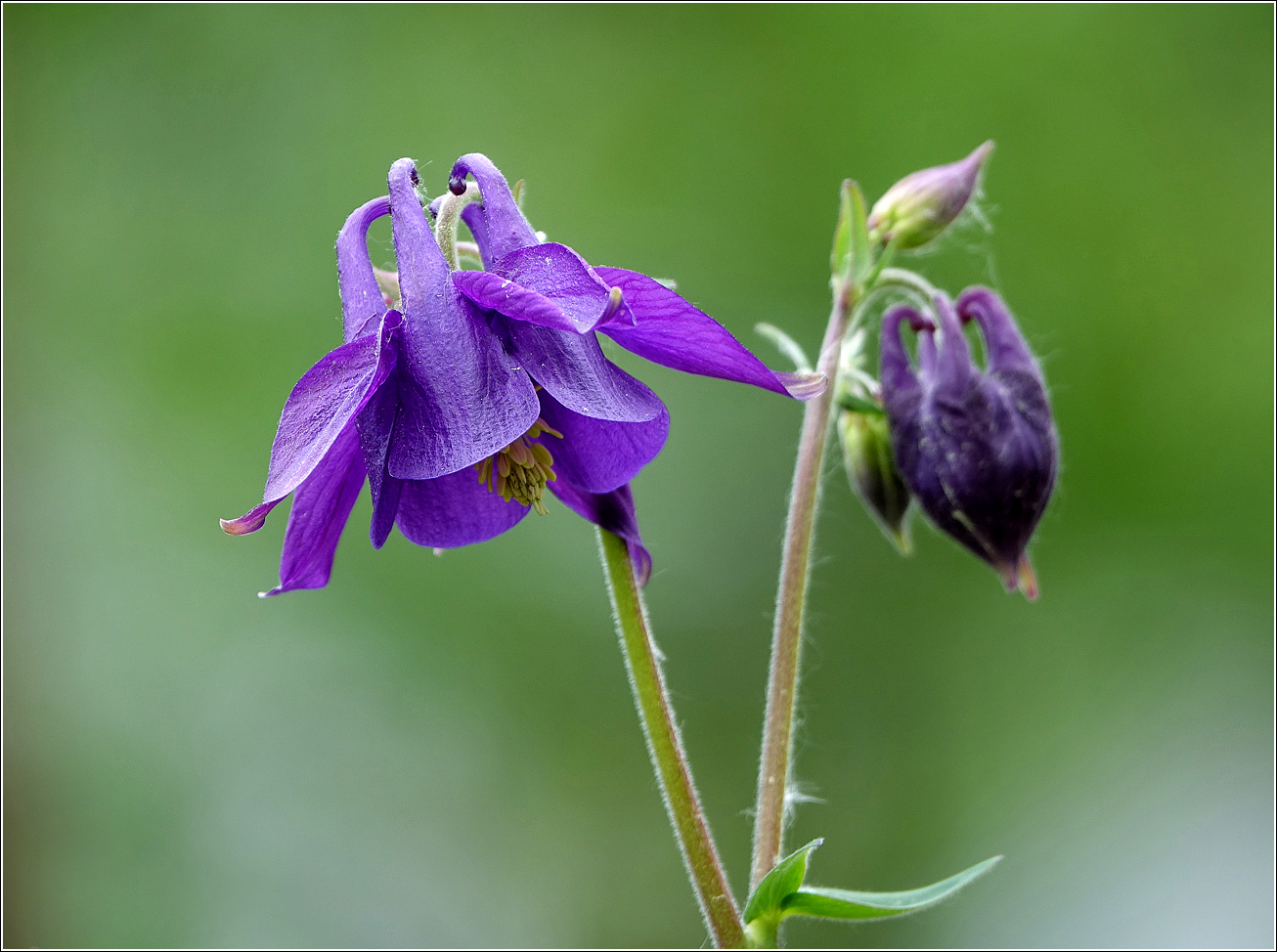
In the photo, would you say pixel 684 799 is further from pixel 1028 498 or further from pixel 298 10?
pixel 298 10

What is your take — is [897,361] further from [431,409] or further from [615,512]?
[431,409]

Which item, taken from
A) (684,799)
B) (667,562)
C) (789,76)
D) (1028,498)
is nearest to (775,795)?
(684,799)

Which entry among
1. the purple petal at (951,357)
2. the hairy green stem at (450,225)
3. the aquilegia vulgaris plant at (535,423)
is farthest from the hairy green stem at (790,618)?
the hairy green stem at (450,225)

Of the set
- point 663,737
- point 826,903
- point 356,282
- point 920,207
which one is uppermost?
point 920,207

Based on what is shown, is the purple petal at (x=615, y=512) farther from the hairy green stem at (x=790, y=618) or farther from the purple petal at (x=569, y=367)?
the hairy green stem at (x=790, y=618)

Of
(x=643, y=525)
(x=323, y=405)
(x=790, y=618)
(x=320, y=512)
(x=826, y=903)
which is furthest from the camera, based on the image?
(x=643, y=525)

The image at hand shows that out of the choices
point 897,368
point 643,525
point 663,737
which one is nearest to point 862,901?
point 663,737

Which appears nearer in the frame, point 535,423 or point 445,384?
point 445,384
